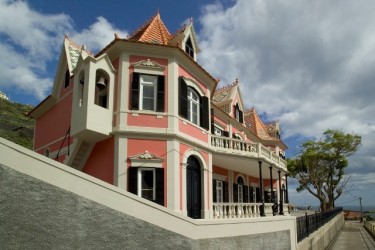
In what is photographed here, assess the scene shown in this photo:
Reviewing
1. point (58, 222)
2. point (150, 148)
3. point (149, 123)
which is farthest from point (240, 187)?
point (58, 222)

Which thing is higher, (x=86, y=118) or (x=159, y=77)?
(x=159, y=77)

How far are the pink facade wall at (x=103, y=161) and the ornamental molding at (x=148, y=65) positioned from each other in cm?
338

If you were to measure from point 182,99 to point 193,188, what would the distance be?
416cm

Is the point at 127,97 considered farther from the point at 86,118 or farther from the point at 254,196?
the point at 254,196

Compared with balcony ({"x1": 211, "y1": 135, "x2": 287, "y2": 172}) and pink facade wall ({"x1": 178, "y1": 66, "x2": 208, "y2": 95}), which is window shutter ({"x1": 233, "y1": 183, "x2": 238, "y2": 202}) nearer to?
balcony ({"x1": 211, "y1": 135, "x2": 287, "y2": 172})

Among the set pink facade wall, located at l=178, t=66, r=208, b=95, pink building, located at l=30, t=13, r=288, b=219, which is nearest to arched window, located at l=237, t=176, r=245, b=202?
pink building, located at l=30, t=13, r=288, b=219

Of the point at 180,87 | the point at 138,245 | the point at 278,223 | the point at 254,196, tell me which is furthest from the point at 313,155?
the point at 138,245

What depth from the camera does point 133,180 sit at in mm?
12672

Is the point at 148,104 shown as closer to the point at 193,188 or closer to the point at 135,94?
the point at 135,94

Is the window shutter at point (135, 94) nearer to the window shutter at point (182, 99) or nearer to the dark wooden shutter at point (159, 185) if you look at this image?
the window shutter at point (182, 99)

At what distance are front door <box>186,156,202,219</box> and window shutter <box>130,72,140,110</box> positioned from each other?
12.0 feet

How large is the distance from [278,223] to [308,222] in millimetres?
6835

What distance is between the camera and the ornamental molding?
1393cm

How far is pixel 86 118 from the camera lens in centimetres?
1270
